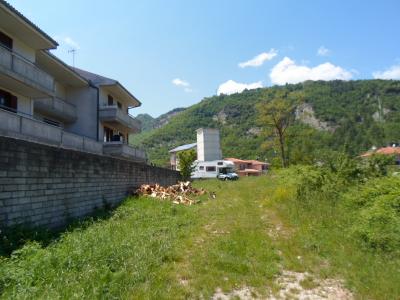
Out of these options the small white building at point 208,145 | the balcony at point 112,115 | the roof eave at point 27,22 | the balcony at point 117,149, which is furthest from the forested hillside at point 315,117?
the roof eave at point 27,22

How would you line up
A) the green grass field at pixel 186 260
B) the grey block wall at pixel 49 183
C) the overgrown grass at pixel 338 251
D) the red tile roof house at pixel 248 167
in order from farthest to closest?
the red tile roof house at pixel 248 167
the grey block wall at pixel 49 183
the overgrown grass at pixel 338 251
the green grass field at pixel 186 260

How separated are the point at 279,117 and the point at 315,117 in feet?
238

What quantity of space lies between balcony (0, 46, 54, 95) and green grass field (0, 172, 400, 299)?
8611mm

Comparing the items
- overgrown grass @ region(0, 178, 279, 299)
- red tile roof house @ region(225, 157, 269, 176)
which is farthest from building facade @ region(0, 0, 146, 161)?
red tile roof house @ region(225, 157, 269, 176)

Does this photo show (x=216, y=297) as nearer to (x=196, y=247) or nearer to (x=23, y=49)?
(x=196, y=247)

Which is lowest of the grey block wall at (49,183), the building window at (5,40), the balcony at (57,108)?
the grey block wall at (49,183)

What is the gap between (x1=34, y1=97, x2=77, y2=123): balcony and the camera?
20.9 m

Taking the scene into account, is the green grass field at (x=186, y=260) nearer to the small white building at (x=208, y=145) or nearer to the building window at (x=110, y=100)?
the building window at (x=110, y=100)

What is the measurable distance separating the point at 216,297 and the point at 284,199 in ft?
33.6

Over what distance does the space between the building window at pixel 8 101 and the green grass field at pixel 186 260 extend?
936 cm

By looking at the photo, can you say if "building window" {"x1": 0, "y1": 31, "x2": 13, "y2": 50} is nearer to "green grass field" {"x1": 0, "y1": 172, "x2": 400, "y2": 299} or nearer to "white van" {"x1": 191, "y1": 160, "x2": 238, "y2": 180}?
"green grass field" {"x1": 0, "y1": 172, "x2": 400, "y2": 299}

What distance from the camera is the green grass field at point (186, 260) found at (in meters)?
5.60

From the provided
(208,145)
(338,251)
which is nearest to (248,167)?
(208,145)

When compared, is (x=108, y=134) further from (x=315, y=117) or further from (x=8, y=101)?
(x=315, y=117)
